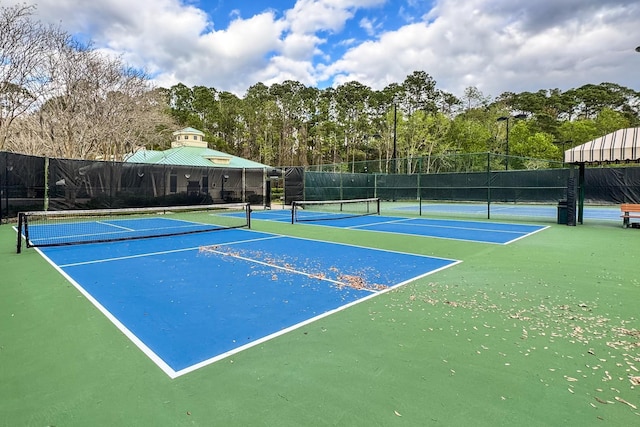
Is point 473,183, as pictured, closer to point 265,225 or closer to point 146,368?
point 265,225

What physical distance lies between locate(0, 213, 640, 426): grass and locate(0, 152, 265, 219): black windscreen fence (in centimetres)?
1020

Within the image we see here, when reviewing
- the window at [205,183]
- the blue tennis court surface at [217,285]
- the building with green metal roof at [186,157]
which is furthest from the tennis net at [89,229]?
the building with green metal roof at [186,157]

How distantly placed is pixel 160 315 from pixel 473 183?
2278cm

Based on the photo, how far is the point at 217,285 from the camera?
509 cm

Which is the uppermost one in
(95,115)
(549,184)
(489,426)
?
(95,115)

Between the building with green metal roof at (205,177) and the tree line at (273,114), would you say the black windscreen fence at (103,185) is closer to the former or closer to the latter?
the building with green metal roof at (205,177)

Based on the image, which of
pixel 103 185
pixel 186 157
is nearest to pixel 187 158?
pixel 186 157

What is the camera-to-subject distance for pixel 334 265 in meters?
6.39

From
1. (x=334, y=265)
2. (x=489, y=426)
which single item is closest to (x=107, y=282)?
(x=334, y=265)

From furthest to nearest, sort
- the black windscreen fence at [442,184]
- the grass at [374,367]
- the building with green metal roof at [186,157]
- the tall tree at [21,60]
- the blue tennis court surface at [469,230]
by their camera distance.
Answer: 1. the building with green metal roof at [186,157]
2. the black windscreen fence at [442,184]
3. the tall tree at [21,60]
4. the blue tennis court surface at [469,230]
5. the grass at [374,367]

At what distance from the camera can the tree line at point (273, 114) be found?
16594 mm

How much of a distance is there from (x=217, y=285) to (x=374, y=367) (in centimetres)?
297

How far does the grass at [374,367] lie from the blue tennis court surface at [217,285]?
9.0 inches

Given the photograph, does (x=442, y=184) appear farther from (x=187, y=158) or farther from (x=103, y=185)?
(x=103, y=185)
